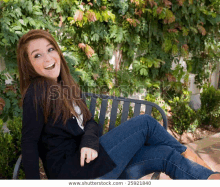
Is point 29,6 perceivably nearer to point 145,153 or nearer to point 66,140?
point 66,140

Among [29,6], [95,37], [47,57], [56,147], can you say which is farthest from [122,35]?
[56,147]

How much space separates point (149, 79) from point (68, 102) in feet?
7.63

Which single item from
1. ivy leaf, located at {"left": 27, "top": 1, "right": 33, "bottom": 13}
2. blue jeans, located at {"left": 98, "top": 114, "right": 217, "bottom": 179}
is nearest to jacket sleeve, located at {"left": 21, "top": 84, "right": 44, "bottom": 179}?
blue jeans, located at {"left": 98, "top": 114, "right": 217, "bottom": 179}

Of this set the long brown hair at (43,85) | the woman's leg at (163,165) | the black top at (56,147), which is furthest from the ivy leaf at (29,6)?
the woman's leg at (163,165)

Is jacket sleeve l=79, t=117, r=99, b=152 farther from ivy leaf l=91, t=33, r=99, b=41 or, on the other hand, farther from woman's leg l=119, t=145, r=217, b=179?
ivy leaf l=91, t=33, r=99, b=41

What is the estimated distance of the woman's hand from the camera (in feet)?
3.25

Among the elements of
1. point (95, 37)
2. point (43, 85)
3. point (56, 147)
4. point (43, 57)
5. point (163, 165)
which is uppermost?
point (95, 37)

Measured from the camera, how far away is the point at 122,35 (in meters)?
2.62

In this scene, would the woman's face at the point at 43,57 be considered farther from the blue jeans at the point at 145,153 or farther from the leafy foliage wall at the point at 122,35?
the leafy foliage wall at the point at 122,35

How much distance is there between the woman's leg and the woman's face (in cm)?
75

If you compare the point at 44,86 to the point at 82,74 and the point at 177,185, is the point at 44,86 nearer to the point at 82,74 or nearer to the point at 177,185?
the point at 177,185

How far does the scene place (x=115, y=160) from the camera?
1110mm

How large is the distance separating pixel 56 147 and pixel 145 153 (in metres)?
0.57

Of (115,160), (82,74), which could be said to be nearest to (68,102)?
(115,160)
